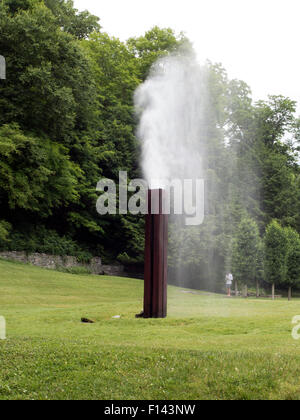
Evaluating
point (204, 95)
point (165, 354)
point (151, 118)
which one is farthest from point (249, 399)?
point (204, 95)

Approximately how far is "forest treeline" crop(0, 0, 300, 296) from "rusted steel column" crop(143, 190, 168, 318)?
15539 millimetres

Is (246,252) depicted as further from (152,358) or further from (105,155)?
(152,358)

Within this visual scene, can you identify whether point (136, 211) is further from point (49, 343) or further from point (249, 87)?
point (49, 343)

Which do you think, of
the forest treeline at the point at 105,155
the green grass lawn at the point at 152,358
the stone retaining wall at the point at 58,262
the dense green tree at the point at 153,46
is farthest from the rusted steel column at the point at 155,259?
the dense green tree at the point at 153,46

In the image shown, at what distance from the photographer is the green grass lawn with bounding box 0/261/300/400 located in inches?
267

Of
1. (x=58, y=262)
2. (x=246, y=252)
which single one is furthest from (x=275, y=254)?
(x=58, y=262)

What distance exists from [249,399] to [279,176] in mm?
38816

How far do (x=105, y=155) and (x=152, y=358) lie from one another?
2992 centimetres

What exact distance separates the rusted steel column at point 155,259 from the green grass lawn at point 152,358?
0.55 m

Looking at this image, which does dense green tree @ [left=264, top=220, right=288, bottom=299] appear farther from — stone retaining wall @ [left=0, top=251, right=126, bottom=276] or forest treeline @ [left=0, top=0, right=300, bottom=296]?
stone retaining wall @ [left=0, top=251, right=126, bottom=276]

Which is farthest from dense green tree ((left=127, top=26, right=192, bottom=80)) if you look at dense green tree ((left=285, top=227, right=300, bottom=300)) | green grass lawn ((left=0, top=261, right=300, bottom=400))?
green grass lawn ((left=0, top=261, right=300, bottom=400))

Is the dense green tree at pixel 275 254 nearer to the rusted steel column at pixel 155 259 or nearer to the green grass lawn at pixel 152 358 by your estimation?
the green grass lawn at pixel 152 358

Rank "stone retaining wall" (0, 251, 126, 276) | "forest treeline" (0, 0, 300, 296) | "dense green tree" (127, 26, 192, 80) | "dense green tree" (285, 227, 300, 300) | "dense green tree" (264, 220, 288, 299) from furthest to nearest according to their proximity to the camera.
→ 1. "dense green tree" (127, 26, 192, 80)
2. "dense green tree" (285, 227, 300, 300)
3. "dense green tree" (264, 220, 288, 299)
4. "stone retaining wall" (0, 251, 126, 276)
5. "forest treeline" (0, 0, 300, 296)

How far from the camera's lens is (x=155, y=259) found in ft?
41.1
